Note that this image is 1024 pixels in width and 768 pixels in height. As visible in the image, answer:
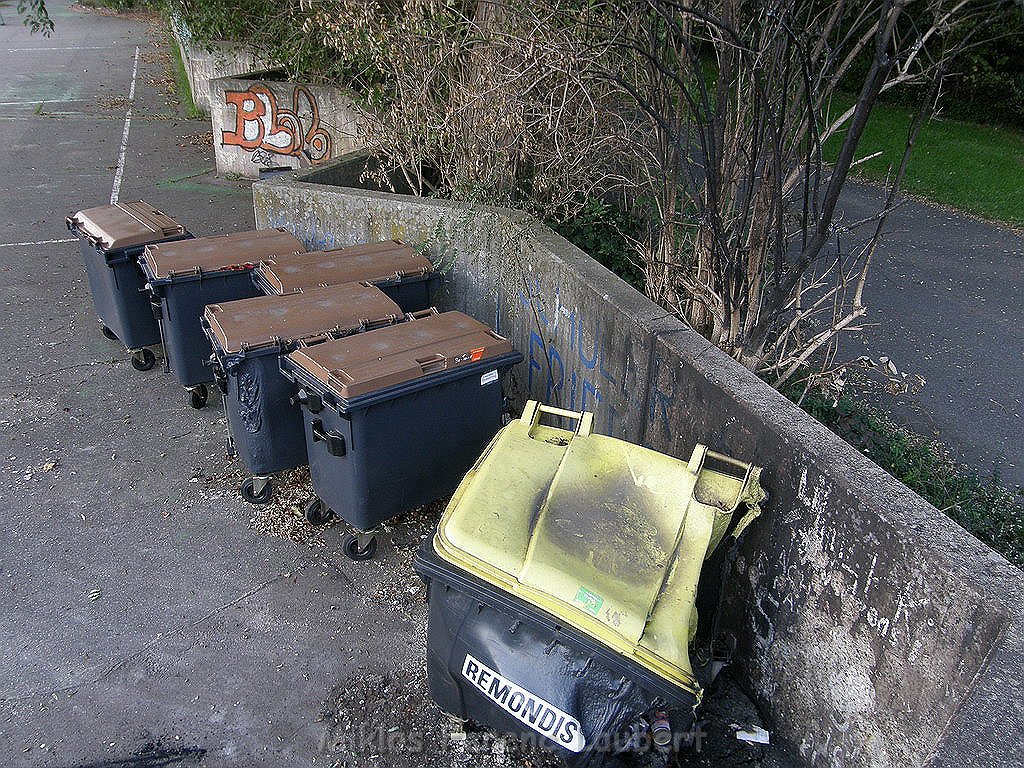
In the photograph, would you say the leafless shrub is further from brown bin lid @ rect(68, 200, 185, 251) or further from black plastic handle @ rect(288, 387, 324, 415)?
brown bin lid @ rect(68, 200, 185, 251)

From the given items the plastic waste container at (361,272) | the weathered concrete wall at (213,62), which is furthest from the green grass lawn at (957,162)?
the weathered concrete wall at (213,62)

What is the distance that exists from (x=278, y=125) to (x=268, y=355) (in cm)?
773

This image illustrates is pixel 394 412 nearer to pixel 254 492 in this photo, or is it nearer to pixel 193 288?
pixel 254 492

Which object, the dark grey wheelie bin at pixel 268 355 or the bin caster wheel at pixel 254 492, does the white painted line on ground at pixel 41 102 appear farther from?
the bin caster wheel at pixel 254 492

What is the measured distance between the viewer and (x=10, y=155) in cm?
1234

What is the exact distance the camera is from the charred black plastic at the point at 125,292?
19.7 ft

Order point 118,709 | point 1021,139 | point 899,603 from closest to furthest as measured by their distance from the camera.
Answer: point 899,603
point 118,709
point 1021,139

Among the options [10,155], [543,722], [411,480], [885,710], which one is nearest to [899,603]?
[885,710]

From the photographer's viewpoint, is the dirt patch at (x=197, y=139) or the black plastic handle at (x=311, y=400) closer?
the black plastic handle at (x=311, y=400)

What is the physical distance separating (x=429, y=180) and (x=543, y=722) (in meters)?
6.87

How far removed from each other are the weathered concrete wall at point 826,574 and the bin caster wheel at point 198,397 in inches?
109

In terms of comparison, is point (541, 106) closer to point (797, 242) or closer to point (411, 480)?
point (411, 480)

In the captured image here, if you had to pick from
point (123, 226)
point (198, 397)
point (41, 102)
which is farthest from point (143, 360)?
point (41, 102)

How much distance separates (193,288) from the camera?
5.54m
